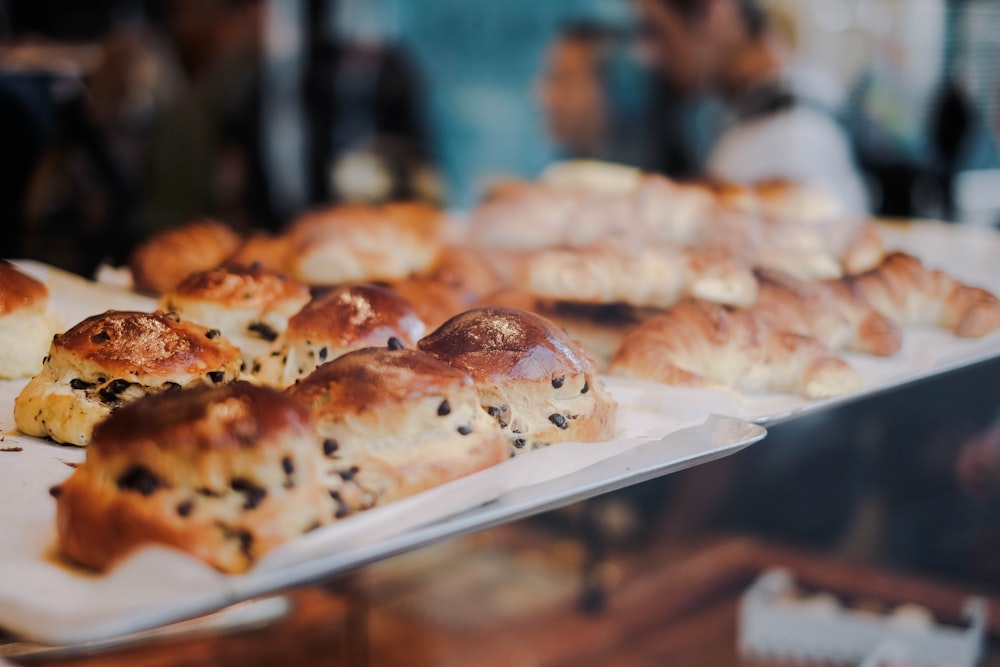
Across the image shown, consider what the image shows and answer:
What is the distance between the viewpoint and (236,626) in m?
2.58

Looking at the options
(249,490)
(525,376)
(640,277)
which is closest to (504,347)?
(525,376)

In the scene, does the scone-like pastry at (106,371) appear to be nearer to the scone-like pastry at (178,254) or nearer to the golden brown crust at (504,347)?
the golden brown crust at (504,347)

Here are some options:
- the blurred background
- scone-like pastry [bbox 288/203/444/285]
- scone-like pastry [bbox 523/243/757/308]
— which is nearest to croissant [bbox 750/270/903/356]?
scone-like pastry [bbox 523/243/757/308]

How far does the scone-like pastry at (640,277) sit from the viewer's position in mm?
1816

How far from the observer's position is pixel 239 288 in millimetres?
1554

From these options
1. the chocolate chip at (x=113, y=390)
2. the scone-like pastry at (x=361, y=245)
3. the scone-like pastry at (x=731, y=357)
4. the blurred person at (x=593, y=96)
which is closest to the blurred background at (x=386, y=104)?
the blurred person at (x=593, y=96)

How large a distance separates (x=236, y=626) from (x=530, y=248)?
126cm

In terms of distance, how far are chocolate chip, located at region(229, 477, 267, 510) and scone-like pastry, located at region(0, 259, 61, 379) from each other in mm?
710

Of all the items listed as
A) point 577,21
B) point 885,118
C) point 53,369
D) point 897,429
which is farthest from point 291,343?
point 577,21

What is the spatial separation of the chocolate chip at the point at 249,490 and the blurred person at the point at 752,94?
2052mm

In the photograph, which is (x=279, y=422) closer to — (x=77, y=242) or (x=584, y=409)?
(x=584, y=409)

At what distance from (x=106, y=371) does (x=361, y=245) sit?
1.09m

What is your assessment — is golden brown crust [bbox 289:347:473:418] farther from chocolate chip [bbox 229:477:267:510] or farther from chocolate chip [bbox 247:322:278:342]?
chocolate chip [bbox 247:322:278:342]

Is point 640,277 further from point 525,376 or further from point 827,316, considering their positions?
point 525,376
